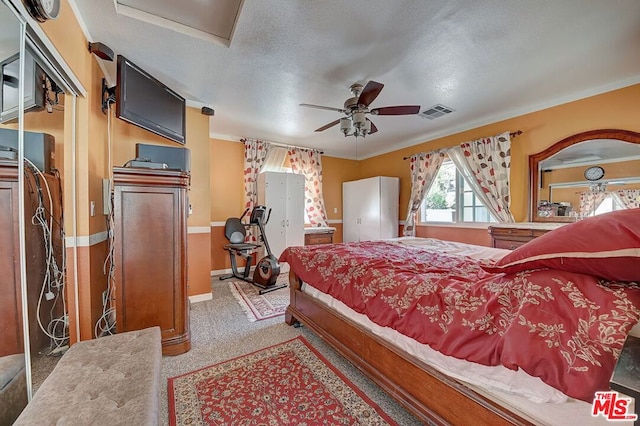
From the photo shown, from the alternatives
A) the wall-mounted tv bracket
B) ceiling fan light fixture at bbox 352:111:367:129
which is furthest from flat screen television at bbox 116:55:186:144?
ceiling fan light fixture at bbox 352:111:367:129

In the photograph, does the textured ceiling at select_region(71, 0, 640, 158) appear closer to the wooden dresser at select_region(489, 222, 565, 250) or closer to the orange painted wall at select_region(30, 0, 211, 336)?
the orange painted wall at select_region(30, 0, 211, 336)

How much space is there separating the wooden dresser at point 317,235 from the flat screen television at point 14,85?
402cm

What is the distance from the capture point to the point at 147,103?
233cm

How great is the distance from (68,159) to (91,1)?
111 cm

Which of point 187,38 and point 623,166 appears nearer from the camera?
point 187,38

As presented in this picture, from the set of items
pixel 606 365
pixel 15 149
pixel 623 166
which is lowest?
pixel 606 365

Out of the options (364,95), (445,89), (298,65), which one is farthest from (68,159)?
(445,89)

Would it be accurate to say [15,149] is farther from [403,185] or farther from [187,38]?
[403,185]

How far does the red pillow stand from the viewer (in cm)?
80

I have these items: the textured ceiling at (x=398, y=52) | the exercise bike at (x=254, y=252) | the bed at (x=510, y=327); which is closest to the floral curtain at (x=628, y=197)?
the textured ceiling at (x=398, y=52)

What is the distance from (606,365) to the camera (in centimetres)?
75

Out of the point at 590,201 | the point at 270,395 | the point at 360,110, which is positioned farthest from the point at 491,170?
the point at 270,395

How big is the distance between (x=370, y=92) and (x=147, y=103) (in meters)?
2.07

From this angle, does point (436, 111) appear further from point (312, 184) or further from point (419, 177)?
point (312, 184)
